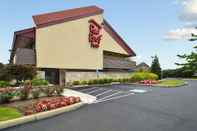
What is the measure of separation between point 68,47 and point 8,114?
66.8ft

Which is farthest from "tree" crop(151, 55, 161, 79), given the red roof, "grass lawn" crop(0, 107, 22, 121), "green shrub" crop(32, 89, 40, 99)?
"grass lawn" crop(0, 107, 22, 121)

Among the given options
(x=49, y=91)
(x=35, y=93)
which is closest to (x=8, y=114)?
(x=35, y=93)

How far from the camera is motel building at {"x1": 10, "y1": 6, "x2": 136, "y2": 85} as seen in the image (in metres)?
27.5

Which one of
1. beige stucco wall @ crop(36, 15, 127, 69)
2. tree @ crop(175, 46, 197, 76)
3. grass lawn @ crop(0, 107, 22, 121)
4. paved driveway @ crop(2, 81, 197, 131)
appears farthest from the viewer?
beige stucco wall @ crop(36, 15, 127, 69)

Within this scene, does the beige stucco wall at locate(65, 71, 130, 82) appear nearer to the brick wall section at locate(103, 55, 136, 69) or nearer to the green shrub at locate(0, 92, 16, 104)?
the brick wall section at locate(103, 55, 136, 69)

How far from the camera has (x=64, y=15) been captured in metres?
31.1

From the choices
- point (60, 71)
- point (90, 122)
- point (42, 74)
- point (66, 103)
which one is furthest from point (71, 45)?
point (90, 122)

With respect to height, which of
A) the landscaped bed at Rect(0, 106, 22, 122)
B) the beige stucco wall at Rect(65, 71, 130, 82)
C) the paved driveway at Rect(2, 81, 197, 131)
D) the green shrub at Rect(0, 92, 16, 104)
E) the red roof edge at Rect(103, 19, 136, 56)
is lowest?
the paved driveway at Rect(2, 81, 197, 131)

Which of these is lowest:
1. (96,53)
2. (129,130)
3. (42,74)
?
(129,130)

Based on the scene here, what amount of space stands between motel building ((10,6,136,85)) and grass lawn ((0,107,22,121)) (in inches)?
603

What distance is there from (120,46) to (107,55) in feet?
10.4

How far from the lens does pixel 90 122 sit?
401 inches

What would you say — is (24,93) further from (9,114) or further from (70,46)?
(70,46)

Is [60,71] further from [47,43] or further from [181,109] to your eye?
[181,109]
